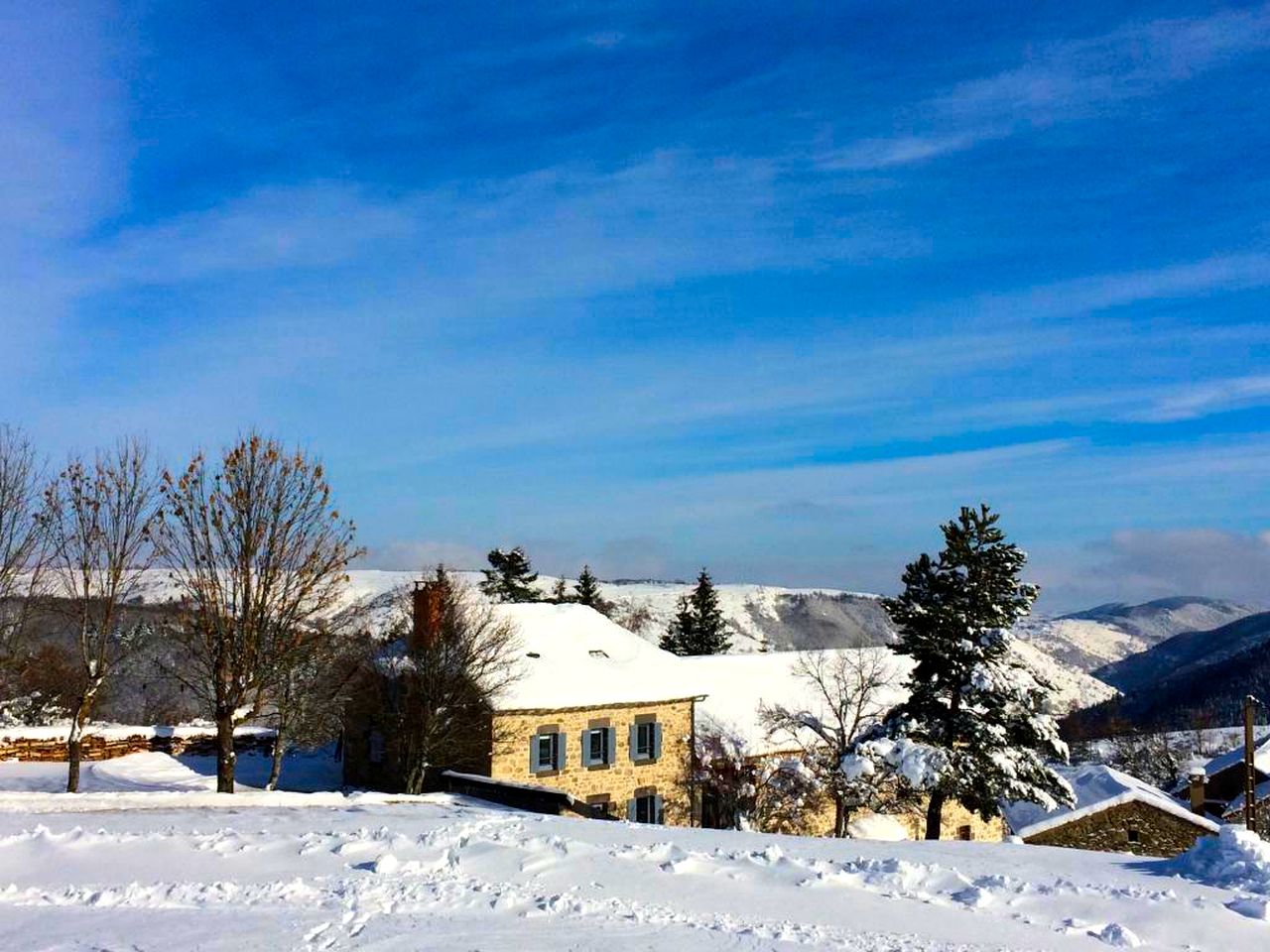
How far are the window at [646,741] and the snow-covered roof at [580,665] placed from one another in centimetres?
80

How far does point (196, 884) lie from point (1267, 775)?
177 ft

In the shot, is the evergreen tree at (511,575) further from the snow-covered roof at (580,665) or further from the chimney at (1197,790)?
the chimney at (1197,790)

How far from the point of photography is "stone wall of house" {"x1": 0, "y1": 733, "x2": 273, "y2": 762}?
2734 cm

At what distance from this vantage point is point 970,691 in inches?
936

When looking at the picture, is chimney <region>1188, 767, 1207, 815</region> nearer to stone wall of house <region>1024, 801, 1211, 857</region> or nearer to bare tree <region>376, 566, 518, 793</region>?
stone wall of house <region>1024, 801, 1211, 857</region>

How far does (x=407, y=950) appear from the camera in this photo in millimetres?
8117

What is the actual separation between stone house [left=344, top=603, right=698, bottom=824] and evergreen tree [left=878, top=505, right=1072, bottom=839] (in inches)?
307

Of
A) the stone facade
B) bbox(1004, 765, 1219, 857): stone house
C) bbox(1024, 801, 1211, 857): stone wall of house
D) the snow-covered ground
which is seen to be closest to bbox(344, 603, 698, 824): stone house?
the stone facade

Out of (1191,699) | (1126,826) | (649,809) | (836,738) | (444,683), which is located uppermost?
(444,683)

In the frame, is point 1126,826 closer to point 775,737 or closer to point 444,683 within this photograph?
point 775,737

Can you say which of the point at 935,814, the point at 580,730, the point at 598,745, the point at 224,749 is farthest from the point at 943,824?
the point at 224,749

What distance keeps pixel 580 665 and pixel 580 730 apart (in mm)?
2455

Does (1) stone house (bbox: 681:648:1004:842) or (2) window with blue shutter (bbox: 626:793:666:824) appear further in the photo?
(1) stone house (bbox: 681:648:1004:842)

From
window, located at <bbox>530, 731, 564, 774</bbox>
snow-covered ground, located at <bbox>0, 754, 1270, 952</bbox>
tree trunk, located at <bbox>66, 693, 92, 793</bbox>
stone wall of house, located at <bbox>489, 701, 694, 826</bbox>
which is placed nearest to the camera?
snow-covered ground, located at <bbox>0, 754, 1270, 952</bbox>
